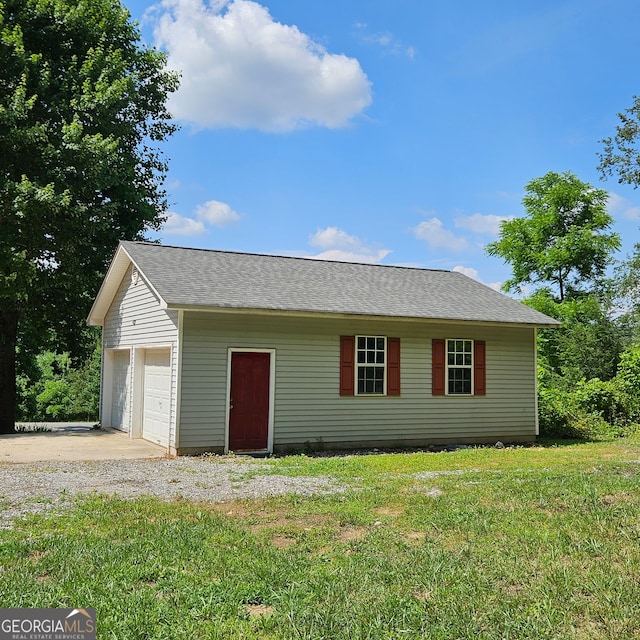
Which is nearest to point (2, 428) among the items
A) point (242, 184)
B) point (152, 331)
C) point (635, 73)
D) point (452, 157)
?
point (152, 331)

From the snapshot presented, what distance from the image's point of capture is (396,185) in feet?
62.1

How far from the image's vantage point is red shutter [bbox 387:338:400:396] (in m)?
14.3

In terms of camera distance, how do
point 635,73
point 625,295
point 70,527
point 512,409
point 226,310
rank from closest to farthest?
point 70,527 → point 226,310 → point 512,409 → point 635,73 → point 625,295

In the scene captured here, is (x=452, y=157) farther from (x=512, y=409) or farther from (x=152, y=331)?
(x=152, y=331)

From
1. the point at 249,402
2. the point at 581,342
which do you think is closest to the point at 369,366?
the point at 249,402

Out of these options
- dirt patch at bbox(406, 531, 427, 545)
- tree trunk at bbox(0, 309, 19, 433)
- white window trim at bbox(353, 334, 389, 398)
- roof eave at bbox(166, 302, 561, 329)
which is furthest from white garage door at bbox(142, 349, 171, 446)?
dirt patch at bbox(406, 531, 427, 545)

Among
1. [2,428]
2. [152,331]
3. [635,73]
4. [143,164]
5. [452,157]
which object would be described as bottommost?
[2,428]

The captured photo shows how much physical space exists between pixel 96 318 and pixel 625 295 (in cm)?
2512

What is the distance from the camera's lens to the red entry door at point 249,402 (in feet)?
41.8

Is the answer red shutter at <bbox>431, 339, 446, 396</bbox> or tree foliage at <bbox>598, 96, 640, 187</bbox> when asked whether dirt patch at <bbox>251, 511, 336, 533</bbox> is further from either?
tree foliage at <bbox>598, 96, 640, 187</bbox>

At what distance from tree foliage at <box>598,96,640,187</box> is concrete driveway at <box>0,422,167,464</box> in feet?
74.7

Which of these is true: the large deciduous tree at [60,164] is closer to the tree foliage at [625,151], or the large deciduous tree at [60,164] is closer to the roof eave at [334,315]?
the roof eave at [334,315]

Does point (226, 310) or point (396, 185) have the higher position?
point (396, 185)

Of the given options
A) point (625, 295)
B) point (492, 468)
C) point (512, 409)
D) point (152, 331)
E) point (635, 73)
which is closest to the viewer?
point (492, 468)
